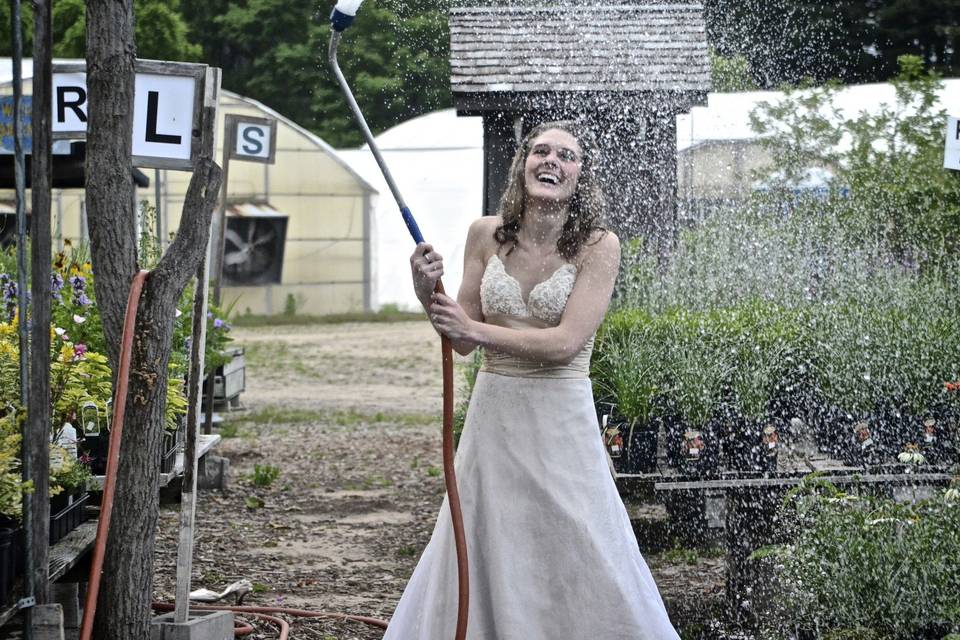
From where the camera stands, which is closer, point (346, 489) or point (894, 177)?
point (346, 489)

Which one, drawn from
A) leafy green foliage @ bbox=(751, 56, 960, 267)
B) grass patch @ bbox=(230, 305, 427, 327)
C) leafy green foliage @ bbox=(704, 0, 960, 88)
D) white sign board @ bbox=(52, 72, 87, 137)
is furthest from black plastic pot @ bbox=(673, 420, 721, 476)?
leafy green foliage @ bbox=(704, 0, 960, 88)

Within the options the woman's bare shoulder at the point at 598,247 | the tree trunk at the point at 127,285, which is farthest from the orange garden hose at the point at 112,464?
the woman's bare shoulder at the point at 598,247

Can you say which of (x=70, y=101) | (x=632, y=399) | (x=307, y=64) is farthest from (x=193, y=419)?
(x=307, y=64)

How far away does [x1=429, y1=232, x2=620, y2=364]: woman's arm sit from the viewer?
316 cm

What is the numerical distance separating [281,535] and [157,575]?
107cm

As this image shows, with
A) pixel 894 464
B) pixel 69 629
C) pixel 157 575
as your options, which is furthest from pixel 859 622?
pixel 157 575

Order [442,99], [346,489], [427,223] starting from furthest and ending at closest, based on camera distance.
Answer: [442,99]
[427,223]
[346,489]

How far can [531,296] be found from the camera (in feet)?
11.2

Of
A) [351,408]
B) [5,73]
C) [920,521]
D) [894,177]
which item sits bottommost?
[351,408]

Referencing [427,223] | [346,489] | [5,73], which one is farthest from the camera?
[427,223]

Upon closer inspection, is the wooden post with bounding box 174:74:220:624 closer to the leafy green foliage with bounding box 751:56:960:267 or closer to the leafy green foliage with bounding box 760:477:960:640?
the leafy green foliage with bounding box 760:477:960:640

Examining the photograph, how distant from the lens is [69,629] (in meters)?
3.84

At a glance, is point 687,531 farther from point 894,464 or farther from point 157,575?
point 157,575

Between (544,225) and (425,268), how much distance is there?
0.53m
